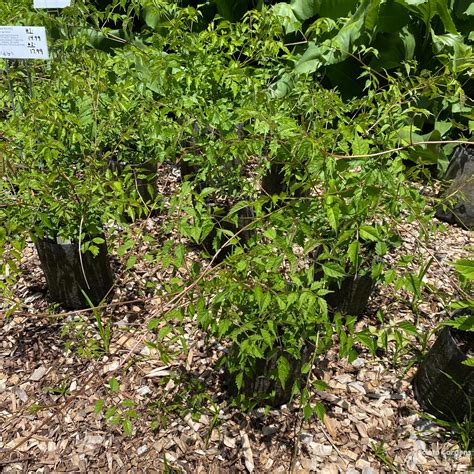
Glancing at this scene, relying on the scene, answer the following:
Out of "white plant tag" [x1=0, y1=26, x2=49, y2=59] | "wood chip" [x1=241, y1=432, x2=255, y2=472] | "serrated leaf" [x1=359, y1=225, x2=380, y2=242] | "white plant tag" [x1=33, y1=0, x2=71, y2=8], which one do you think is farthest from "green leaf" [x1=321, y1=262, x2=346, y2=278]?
"white plant tag" [x1=33, y1=0, x2=71, y2=8]

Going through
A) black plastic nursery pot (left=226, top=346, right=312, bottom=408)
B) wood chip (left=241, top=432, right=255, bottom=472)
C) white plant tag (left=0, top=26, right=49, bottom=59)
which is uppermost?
white plant tag (left=0, top=26, right=49, bottom=59)

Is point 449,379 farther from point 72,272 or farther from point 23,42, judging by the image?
point 23,42

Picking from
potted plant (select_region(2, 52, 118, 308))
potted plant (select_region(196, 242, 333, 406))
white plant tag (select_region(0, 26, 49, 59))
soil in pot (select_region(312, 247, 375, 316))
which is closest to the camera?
potted plant (select_region(196, 242, 333, 406))

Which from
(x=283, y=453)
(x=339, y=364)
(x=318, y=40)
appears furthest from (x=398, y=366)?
(x=318, y=40)

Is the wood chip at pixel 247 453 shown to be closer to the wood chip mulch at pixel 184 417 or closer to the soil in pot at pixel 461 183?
the wood chip mulch at pixel 184 417

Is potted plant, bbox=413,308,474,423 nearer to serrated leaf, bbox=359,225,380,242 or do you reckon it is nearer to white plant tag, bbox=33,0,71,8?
serrated leaf, bbox=359,225,380,242

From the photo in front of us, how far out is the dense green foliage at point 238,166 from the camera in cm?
150

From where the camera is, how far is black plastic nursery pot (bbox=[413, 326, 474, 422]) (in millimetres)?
1766

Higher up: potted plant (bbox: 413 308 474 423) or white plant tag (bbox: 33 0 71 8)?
white plant tag (bbox: 33 0 71 8)

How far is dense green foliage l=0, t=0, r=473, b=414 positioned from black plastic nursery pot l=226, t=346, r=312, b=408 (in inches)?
1.9

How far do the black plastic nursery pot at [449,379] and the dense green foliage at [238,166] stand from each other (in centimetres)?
33

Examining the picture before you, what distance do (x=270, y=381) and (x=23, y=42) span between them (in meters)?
1.75

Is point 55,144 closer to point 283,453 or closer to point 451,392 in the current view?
point 283,453

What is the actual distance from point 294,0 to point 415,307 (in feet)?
7.94
